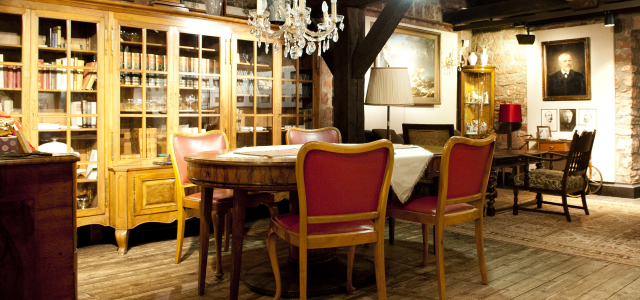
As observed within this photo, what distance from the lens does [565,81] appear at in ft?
22.9

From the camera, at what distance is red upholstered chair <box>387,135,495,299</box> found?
98.0 inches

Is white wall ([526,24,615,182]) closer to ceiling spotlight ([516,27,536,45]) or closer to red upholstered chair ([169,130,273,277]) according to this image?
ceiling spotlight ([516,27,536,45])

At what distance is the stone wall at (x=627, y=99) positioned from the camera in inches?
249

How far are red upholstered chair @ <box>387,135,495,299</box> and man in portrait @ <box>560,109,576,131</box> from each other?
16.4ft

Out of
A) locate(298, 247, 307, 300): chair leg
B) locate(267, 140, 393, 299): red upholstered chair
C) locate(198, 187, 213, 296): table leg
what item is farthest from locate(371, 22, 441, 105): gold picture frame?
locate(298, 247, 307, 300): chair leg

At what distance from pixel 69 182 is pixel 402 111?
501cm

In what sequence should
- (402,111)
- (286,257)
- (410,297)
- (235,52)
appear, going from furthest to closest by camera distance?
(402,111) < (235,52) < (286,257) < (410,297)

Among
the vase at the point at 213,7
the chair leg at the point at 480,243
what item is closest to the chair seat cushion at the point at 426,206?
the chair leg at the point at 480,243

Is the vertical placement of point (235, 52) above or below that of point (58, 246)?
above

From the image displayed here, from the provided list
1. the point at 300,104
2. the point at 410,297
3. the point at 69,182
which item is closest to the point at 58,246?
the point at 69,182

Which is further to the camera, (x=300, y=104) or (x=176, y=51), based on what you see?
(x=300, y=104)

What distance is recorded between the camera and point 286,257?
3.43 m

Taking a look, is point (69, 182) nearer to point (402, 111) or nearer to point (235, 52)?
point (235, 52)

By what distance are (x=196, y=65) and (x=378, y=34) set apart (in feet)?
5.62
